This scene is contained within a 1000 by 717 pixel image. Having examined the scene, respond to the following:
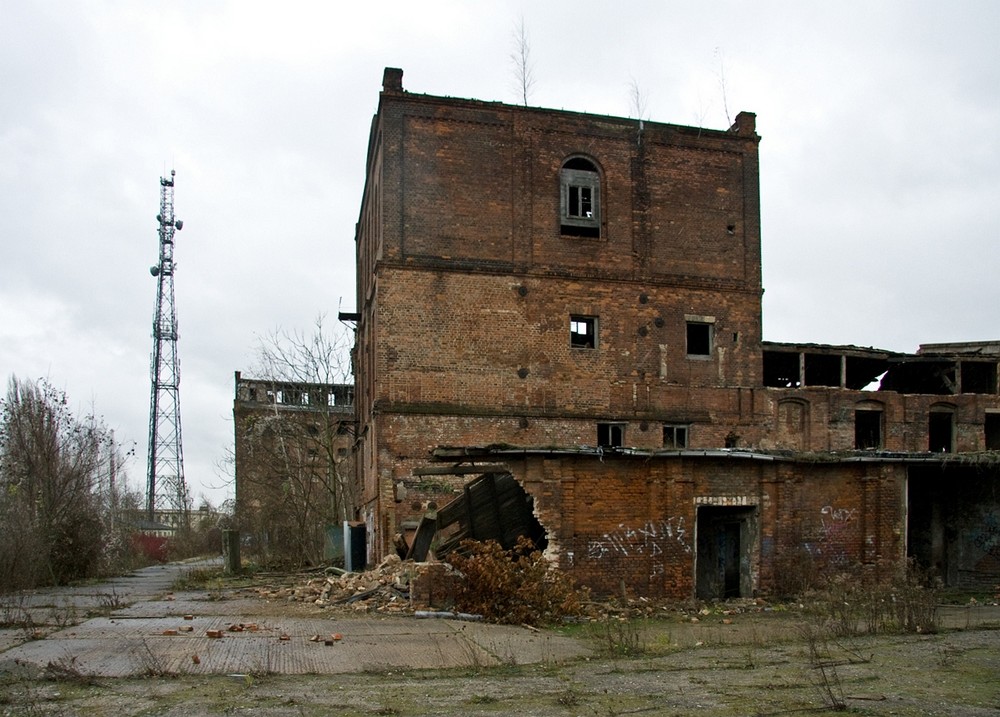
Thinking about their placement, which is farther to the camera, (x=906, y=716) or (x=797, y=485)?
(x=797, y=485)

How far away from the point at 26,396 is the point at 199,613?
17388 millimetres

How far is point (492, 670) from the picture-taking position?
11.4m

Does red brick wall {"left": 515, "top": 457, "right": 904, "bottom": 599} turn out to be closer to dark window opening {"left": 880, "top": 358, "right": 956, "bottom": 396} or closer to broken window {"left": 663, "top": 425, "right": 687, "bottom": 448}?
broken window {"left": 663, "top": 425, "right": 687, "bottom": 448}

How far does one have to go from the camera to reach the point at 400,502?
25797 millimetres

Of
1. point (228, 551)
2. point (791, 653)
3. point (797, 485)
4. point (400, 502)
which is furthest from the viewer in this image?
point (228, 551)

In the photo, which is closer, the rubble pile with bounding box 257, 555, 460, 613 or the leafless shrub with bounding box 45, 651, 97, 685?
the leafless shrub with bounding box 45, 651, 97, 685

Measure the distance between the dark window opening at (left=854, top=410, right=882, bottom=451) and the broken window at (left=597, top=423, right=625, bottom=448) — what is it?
27.5 ft

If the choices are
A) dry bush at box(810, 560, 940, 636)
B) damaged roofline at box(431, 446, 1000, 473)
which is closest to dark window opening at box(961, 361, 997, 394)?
damaged roofline at box(431, 446, 1000, 473)

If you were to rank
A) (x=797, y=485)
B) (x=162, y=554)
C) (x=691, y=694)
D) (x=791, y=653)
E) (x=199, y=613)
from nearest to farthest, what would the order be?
(x=691, y=694), (x=791, y=653), (x=199, y=613), (x=797, y=485), (x=162, y=554)

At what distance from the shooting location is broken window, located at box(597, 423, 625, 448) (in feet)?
91.6

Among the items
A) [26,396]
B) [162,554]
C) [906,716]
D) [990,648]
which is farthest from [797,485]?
[162,554]

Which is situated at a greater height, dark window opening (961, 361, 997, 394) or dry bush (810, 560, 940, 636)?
dark window opening (961, 361, 997, 394)

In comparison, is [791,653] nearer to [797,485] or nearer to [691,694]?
[691,694]

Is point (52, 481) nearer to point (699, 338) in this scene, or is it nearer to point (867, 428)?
point (699, 338)
